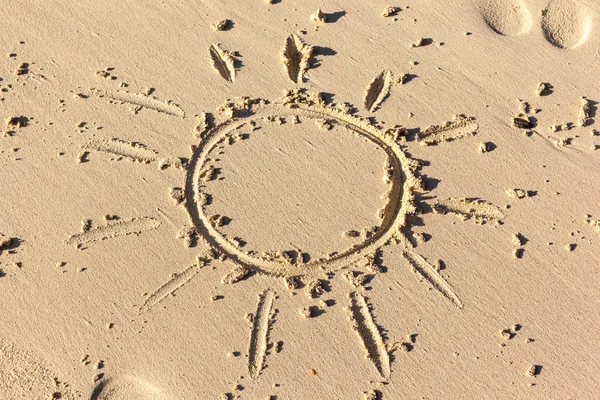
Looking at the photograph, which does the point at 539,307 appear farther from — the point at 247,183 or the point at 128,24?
the point at 128,24

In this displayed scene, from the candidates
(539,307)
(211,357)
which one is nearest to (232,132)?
(211,357)

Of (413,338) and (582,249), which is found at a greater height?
(582,249)

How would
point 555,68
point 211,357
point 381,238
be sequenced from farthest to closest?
point 555,68 → point 381,238 → point 211,357

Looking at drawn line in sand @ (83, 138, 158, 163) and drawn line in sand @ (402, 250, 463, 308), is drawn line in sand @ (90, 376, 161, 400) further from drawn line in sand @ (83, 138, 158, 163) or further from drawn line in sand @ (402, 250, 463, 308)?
drawn line in sand @ (402, 250, 463, 308)

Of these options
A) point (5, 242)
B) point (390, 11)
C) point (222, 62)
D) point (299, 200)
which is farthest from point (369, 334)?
point (5, 242)

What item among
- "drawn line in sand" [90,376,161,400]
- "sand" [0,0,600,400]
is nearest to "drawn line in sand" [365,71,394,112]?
"sand" [0,0,600,400]

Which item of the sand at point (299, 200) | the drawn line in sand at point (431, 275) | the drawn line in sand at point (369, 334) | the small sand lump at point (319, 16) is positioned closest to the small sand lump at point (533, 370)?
the sand at point (299, 200)
